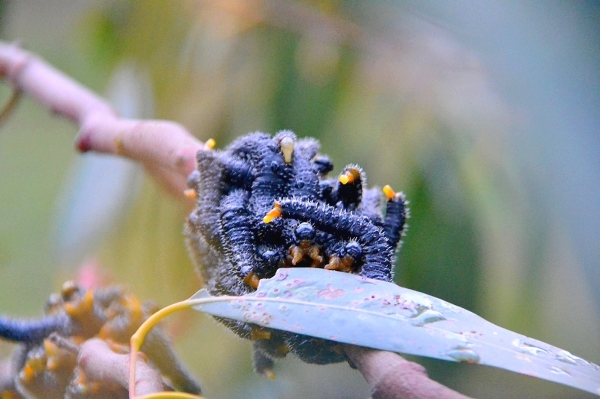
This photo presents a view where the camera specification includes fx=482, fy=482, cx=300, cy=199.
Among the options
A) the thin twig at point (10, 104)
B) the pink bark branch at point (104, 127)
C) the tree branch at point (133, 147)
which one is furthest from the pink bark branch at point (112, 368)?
the thin twig at point (10, 104)

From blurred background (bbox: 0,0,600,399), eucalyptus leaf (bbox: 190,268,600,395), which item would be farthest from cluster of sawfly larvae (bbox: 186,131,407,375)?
blurred background (bbox: 0,0,600,399)

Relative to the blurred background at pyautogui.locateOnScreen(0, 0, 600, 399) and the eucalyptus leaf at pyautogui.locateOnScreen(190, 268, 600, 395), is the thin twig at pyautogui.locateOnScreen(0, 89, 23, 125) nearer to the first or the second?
the blurred background at pyautogui.locateOnScreen(0, 0, 600, 399)

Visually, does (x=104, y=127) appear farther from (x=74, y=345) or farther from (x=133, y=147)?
(x=74, y=345)

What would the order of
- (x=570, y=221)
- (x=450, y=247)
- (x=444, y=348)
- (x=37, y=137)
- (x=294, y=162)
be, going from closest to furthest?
(x=444, y=348) → (x=294, y=162) → (x=570, y=221) → (x=450, y=247) → (x=37, y=137)

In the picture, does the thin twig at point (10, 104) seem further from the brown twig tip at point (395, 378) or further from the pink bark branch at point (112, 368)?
the brown twig tip at point (395, 378)

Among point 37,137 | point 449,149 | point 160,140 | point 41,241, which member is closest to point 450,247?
point 449,149

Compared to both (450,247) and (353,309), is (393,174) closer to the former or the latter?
(450,247)
